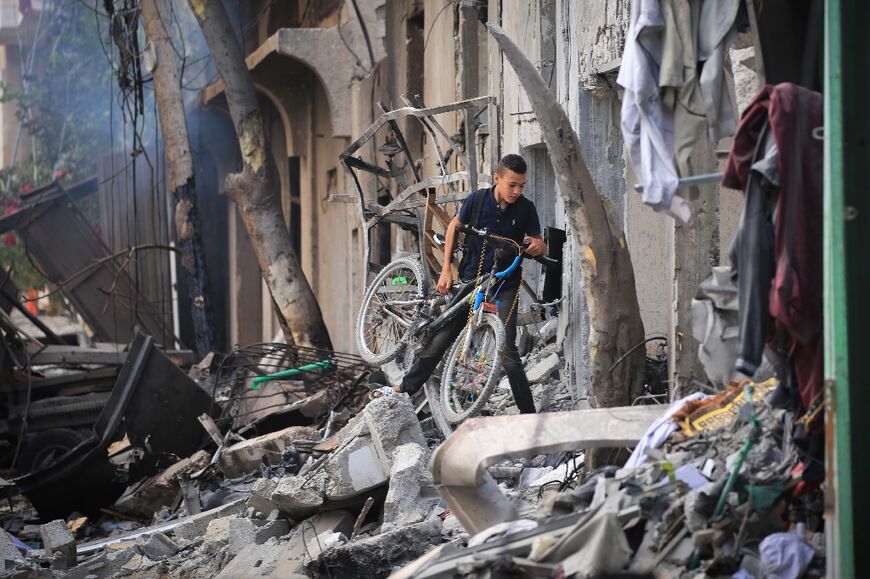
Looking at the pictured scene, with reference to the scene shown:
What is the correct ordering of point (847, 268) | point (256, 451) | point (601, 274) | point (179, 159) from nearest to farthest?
point (847, 268) → point (601, 274) → point (256, 451) → point (179, 159)

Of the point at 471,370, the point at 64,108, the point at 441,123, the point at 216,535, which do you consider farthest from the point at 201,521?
the point at 64,108

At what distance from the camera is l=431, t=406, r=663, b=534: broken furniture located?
5.45 meters

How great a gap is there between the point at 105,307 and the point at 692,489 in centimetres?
1371

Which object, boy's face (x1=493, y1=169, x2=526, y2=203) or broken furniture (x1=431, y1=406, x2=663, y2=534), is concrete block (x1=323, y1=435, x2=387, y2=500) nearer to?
broken furniture (x1=431, y1=406, x2=663, y2=534)

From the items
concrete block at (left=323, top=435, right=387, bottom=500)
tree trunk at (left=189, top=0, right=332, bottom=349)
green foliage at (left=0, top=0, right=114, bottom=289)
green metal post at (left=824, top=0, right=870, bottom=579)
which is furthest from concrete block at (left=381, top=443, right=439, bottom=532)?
green foliage at (left=0, top=0, right=114, bottom=289)

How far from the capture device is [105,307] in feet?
56.6

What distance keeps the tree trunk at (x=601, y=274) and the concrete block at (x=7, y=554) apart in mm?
3721

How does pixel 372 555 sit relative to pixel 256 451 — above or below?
above

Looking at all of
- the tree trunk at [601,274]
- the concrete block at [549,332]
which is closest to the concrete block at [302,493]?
the tree trunk at [601,274]

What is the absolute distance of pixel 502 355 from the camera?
8422 mm

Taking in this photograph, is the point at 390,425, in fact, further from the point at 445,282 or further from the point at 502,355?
the point at 445,282

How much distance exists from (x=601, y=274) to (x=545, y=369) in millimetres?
2921

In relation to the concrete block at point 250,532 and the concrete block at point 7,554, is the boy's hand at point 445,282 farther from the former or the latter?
the concrete block at point 7,554

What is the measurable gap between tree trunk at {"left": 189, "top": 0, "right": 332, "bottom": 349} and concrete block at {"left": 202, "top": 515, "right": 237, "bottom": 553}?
227 inches
